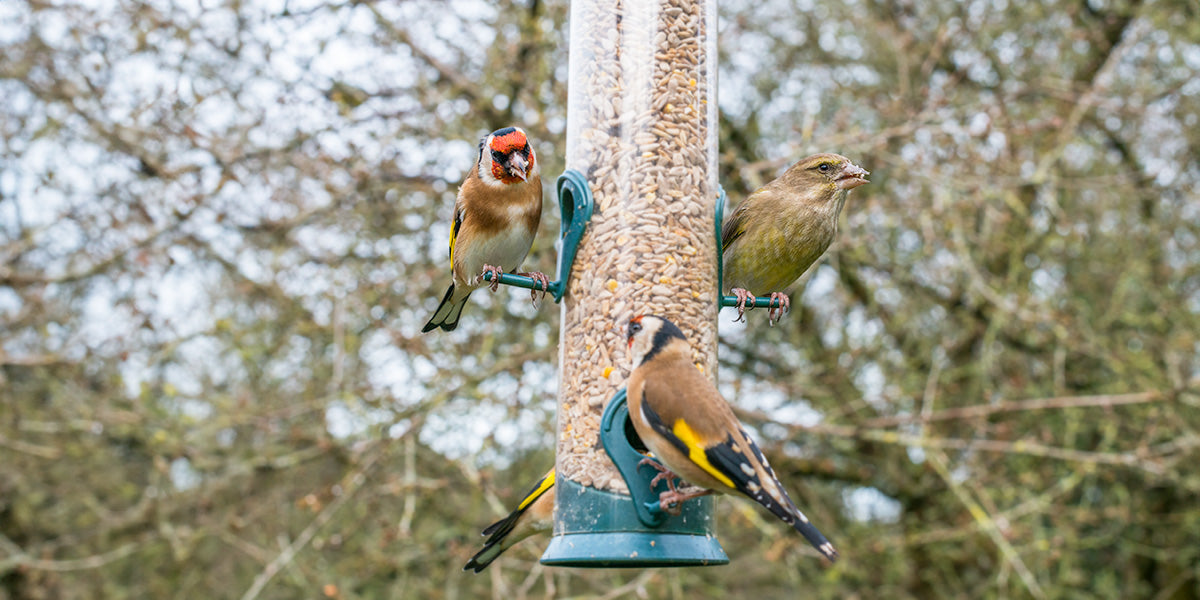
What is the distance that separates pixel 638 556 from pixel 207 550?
253 inches

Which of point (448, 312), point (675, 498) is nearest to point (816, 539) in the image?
point (675, 498)

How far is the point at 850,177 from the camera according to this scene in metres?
5.18

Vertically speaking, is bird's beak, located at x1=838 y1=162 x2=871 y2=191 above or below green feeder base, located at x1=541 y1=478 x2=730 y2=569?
above

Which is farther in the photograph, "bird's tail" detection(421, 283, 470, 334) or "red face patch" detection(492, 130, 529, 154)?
"bird's tail" detection(421, 283, 470, 334)

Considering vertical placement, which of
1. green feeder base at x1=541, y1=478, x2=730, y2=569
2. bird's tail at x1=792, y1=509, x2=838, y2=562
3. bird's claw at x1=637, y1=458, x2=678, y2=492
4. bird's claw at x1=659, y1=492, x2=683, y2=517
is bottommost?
green feeder base at x1=541, y1=478, x2=730, y2=569

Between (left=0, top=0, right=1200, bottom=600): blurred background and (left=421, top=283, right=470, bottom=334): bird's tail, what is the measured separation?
A: 109cm

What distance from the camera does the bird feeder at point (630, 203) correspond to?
4496 mm

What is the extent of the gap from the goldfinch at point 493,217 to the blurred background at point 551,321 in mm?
1364

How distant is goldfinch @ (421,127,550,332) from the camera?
531cm

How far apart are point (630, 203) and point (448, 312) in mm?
1317

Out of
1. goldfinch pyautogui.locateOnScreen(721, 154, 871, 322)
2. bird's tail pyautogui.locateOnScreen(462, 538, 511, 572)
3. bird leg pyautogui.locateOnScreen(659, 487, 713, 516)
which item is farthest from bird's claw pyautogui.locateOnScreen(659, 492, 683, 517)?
goldfinch pyautogui.locateOnScreen(721, 154, 871, 322)

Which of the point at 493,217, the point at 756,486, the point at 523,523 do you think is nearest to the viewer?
the point at 756,486

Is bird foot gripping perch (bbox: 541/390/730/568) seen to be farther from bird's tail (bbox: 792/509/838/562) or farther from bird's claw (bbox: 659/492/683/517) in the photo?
bird's tail (bbox: 792/509/838/562)

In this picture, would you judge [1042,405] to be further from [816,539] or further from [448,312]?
[816,539]
